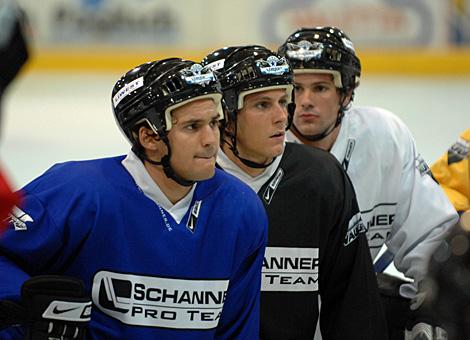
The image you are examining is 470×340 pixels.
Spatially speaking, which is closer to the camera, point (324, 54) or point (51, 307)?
point (51, 307)

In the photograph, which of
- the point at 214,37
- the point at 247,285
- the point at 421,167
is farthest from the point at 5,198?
the point at 214,37

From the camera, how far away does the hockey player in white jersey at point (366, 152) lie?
3.35 m

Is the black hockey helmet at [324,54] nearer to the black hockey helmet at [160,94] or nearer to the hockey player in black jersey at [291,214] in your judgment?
the hockey player in black jersey at [291,214]

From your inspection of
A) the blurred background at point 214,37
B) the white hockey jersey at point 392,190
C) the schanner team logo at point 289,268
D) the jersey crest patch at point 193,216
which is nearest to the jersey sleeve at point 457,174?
the white hockey jersey at point 392,190

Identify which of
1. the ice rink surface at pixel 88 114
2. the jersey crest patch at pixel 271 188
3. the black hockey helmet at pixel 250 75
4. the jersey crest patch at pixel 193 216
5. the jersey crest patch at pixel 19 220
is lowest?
the ice rink surface at pixel 88 114

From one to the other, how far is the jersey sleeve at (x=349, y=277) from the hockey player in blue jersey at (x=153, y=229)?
13.8 inches

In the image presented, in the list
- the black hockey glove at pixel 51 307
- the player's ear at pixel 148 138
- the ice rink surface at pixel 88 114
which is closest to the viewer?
the black hockey glove at pixel 51 307

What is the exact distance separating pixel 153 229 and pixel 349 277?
670mm

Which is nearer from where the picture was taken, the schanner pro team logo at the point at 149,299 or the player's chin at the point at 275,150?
the schanner pro team logo at the point at 149,299

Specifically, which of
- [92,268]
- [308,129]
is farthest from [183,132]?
[308,129]

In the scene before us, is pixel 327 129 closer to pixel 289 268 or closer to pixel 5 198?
pixel 289 268

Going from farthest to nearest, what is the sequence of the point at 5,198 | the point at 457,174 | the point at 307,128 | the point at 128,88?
the point at 457,174 < the point at 307,128 < the point at 128,88 < the point at 5,198

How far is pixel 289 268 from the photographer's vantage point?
292cm

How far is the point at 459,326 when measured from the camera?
1576mm
